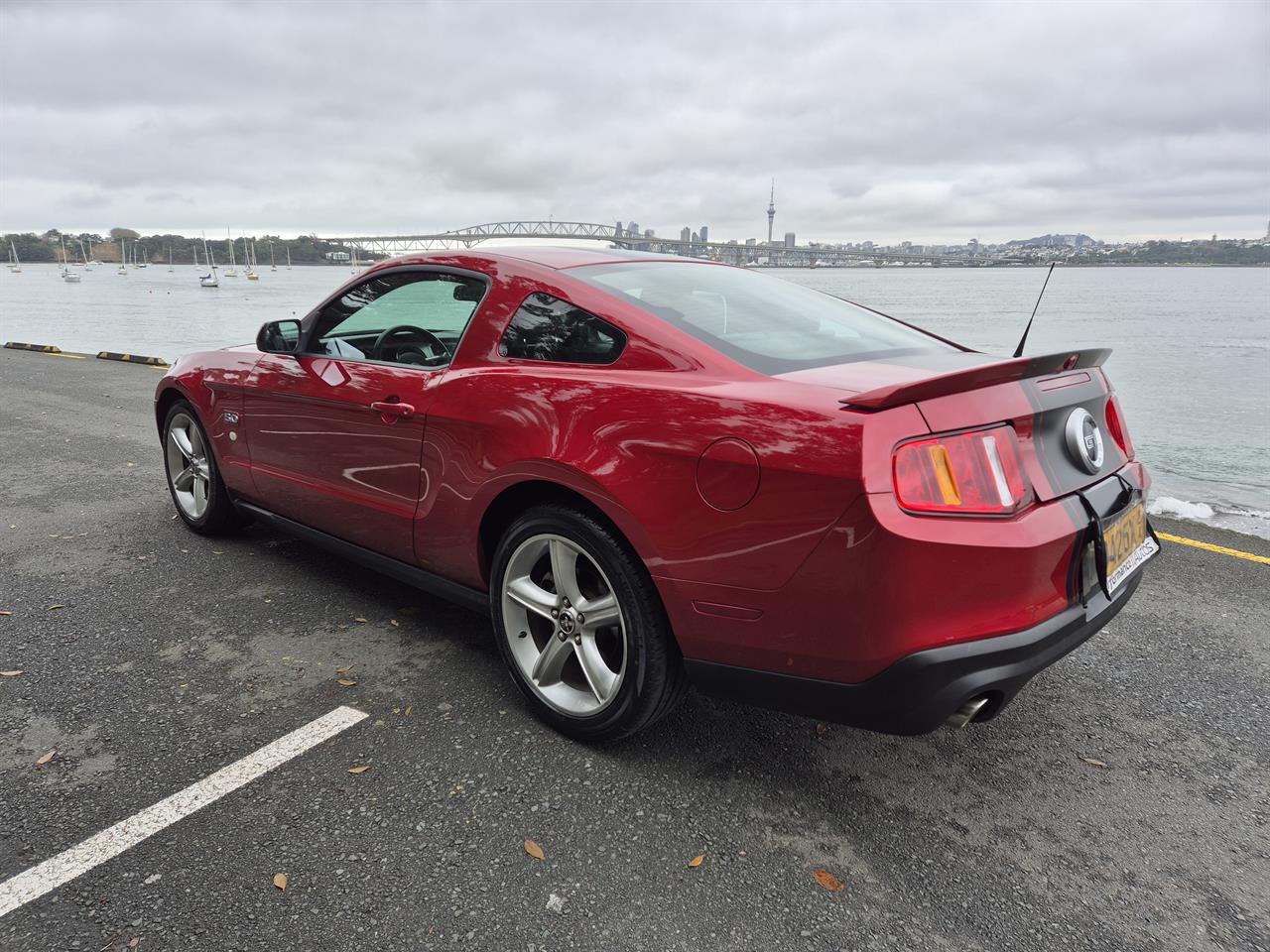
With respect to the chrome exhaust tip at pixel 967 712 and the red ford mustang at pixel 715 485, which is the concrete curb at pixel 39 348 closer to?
the red ford mustang at pixel 715 485

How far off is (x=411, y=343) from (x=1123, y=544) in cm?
251

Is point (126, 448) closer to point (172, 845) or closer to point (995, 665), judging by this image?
point (172, 845)

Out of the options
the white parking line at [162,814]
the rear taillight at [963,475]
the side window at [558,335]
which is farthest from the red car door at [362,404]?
the rear taillight at [963,475]

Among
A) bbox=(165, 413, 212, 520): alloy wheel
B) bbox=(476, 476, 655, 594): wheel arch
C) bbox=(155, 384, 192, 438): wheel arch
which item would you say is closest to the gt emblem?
bbox=(476, 476, 655, 594): wheel arch

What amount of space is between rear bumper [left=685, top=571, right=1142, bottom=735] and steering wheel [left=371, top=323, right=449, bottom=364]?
5.31 ft

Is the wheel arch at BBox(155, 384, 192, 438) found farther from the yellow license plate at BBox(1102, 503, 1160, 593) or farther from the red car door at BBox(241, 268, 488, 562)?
the yellow license plate at BBox(1102, 503, 1160, 593)

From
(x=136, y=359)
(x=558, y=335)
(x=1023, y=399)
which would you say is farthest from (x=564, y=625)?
(x=136, y=359)

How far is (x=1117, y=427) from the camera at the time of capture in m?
2.59

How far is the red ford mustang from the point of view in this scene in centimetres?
193

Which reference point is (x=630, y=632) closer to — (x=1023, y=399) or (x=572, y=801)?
(x=572, y=801)

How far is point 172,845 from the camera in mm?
2145

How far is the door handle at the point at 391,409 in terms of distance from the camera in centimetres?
294

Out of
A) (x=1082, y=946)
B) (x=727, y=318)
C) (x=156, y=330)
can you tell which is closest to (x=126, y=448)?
(x=727, y=318)

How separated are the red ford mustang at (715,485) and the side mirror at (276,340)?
0.94 ft
